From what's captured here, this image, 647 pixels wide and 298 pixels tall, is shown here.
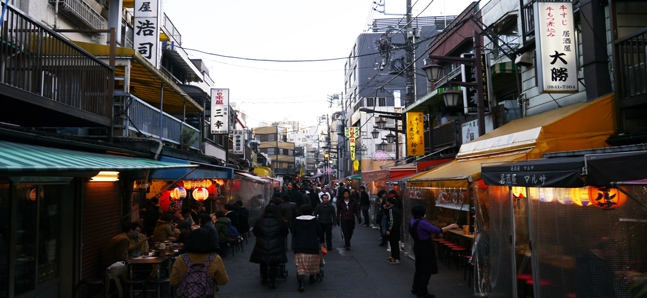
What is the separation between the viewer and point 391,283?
32.7 ft

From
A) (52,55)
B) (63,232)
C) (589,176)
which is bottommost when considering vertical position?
(63,232)

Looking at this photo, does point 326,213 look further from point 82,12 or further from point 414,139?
point 414,139

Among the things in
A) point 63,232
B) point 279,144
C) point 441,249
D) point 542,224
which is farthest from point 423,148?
point 279,144

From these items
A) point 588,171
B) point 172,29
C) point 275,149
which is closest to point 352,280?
point 588,171

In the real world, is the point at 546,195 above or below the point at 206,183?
below

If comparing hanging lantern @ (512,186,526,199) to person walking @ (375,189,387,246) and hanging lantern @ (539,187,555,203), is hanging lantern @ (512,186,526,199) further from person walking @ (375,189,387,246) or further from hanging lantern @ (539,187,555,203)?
person walking @ (375,189,387,246)

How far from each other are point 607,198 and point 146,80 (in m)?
11.1

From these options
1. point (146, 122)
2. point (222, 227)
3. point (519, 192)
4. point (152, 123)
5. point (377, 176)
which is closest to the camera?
A: point (519, 192)

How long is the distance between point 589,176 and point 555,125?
5.76 meters

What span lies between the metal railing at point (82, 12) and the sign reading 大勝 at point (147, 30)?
195 cm

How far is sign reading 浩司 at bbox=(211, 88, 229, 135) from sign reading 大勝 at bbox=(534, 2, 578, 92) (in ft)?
47.4

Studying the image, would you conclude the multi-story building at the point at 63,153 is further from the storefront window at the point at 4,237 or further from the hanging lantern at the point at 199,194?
the hanging lantern at the point at 199,194

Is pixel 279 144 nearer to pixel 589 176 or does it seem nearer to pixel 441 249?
pixel 441 249

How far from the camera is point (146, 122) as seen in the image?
12156 millimetres
